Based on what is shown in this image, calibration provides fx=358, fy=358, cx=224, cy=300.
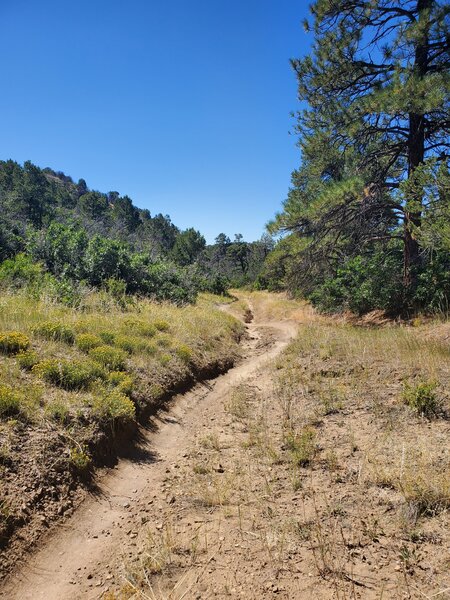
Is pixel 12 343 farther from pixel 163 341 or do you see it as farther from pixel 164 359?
pixel 163 341

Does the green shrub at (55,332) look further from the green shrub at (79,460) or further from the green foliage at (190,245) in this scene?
the green foliage at (190,245)

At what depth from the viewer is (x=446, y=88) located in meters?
9.29

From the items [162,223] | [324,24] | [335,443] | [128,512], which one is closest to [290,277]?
[324,24]

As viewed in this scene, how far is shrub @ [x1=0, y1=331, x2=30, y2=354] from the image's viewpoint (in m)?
5.66

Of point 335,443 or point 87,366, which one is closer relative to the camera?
point 335,443

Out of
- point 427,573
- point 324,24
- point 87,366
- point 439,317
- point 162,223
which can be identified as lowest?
point 427,573

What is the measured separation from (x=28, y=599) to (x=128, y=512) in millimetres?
1185

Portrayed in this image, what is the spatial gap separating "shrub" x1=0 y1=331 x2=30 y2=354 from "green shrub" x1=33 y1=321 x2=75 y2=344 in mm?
638

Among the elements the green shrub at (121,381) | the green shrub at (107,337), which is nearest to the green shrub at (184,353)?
the green shrub at (107,337)

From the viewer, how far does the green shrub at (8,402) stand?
4.26m

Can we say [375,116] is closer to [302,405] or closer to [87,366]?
[302,405]

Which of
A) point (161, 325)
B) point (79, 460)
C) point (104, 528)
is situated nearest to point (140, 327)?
point (161, 325)

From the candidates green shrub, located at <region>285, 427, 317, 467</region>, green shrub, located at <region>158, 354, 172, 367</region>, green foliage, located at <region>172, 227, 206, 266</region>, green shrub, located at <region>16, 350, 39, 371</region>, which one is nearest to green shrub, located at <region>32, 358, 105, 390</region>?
green shrub, located at <region>16, 350, 39, 371</region>

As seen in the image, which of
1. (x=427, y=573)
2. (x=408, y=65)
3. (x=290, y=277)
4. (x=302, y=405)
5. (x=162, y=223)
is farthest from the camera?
(x=162, y=223)
